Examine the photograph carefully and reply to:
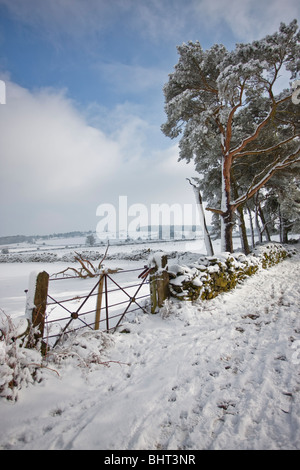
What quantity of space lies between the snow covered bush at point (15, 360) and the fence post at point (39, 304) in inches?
5.3

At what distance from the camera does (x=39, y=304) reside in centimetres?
268

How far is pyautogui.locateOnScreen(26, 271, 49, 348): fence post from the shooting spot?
2625 millimetres

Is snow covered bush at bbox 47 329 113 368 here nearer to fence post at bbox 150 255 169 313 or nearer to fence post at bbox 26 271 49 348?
fence post at bbox 26 271 49 348

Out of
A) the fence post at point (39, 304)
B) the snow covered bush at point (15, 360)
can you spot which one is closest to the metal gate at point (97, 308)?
the fence post at point (39, 304)

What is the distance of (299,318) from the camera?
12.6 ft

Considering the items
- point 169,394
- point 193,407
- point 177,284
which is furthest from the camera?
point 177,284

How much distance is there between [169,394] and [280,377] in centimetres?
132

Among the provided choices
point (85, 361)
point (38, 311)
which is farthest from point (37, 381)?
point (38, 311)

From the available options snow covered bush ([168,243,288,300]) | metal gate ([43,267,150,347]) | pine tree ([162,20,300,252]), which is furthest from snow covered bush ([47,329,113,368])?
pine tree ([162,20,300,252])

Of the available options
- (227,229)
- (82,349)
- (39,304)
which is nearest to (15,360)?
(39,304)

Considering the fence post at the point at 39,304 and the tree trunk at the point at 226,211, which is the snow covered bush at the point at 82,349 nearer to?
the fence post at the point at 39,304

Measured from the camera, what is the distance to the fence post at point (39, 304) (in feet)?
8.61

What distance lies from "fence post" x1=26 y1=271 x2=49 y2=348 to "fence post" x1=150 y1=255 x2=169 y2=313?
2.23m
